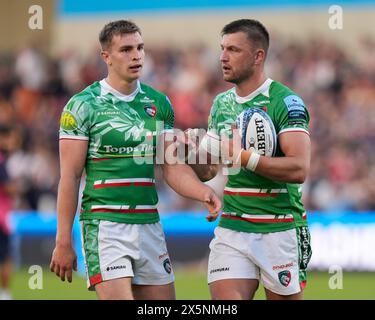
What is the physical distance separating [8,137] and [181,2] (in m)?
9.44

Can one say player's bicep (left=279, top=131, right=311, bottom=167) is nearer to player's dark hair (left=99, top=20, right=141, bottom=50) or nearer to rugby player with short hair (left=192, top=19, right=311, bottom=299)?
rugby player with short hair (left=192, top=19, right=311, bottom=299)

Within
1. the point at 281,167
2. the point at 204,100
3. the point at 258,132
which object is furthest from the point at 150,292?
the point at 204,100

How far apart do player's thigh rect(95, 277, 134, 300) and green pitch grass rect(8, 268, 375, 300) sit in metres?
5.68

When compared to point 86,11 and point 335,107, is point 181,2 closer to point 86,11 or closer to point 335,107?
point 86,11

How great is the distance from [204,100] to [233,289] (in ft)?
38.6

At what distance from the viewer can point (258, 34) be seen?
27.5ft

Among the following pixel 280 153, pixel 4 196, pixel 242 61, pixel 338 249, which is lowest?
pixel 338 249

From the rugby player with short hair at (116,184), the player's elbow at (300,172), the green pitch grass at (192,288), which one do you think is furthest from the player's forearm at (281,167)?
the green pitch grass at (192,288)

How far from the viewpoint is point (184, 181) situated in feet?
26.4

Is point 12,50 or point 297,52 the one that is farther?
point 12,50
